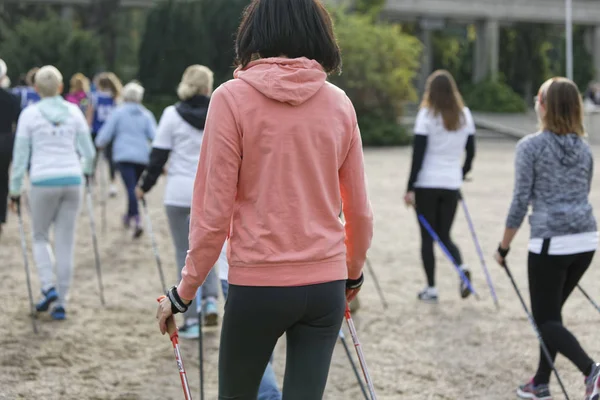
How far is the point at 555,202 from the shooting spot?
17.0 ft

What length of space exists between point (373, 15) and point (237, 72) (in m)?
35.4

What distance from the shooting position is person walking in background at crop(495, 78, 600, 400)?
16.9 feet

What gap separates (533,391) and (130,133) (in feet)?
23.1

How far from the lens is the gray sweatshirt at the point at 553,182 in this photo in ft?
16.9

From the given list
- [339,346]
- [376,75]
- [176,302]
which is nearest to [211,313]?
[339,346]

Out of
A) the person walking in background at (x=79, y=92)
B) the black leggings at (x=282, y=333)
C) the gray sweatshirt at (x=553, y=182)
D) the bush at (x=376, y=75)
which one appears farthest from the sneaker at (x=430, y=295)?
the bush at (x=376, y=75)

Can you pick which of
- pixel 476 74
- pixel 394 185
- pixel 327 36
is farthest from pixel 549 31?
pixel 327 36

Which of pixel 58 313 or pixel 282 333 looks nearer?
pixel 282 333

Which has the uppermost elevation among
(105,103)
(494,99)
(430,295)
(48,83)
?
(48,83)

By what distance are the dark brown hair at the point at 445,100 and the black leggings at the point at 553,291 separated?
9.43 ft

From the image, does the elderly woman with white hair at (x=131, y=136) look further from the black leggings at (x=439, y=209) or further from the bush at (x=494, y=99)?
the bush at (x=494, y=99)

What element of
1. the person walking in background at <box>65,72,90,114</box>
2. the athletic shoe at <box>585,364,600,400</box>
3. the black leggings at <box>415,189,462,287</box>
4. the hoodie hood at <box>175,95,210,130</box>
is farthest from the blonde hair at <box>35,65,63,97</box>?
the person walking in background at <box>65,72,90,114</box>

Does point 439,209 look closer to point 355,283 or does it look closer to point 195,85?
point 195,85

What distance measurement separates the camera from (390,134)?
97.7 ft
